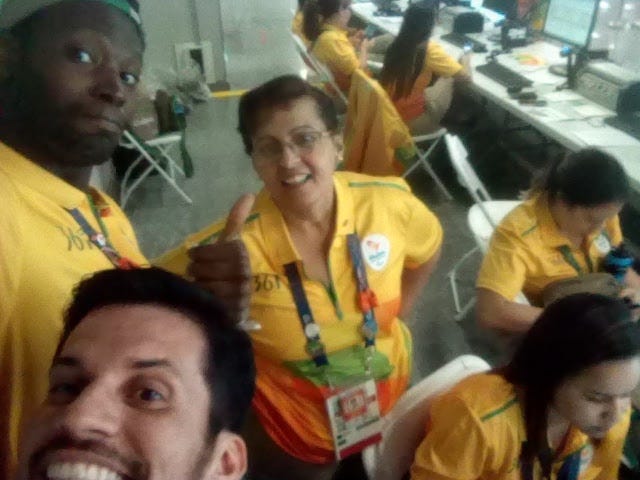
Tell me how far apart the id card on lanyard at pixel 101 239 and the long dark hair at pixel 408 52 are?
2871 millimetres

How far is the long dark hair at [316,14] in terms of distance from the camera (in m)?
4.28

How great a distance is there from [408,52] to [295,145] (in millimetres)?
2318

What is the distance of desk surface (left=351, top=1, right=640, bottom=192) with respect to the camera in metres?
2.81

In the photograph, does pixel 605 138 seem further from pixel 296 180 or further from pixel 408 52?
pixel 296 180

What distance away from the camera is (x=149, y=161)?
4.25 metres

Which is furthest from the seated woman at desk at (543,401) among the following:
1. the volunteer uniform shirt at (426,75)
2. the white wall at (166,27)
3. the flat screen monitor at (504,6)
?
the white wall at (166,27)

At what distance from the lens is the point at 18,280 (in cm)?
89

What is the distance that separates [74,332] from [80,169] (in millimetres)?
260

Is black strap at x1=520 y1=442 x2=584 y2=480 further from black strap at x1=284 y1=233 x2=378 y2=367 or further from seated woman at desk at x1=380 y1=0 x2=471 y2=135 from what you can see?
seated woman at desk at x1=380 y1=0 x2=471 y2=135

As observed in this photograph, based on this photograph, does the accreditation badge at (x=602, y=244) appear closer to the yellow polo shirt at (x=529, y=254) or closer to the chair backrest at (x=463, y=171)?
the yellow polo shirt at (x=529, y=254)

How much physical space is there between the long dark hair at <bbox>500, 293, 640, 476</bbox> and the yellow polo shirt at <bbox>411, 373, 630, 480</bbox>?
3 cm

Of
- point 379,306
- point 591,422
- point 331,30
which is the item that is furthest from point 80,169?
point 331,30

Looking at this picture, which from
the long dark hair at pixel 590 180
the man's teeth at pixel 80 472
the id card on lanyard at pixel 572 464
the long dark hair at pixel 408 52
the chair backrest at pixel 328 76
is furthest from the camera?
the chair backrest at pixel 328 76

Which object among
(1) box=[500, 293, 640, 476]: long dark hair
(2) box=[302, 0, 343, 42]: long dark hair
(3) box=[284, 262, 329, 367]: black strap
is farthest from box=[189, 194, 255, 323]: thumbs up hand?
(2) box=[302, 0, 343, 42]: long dark hair
